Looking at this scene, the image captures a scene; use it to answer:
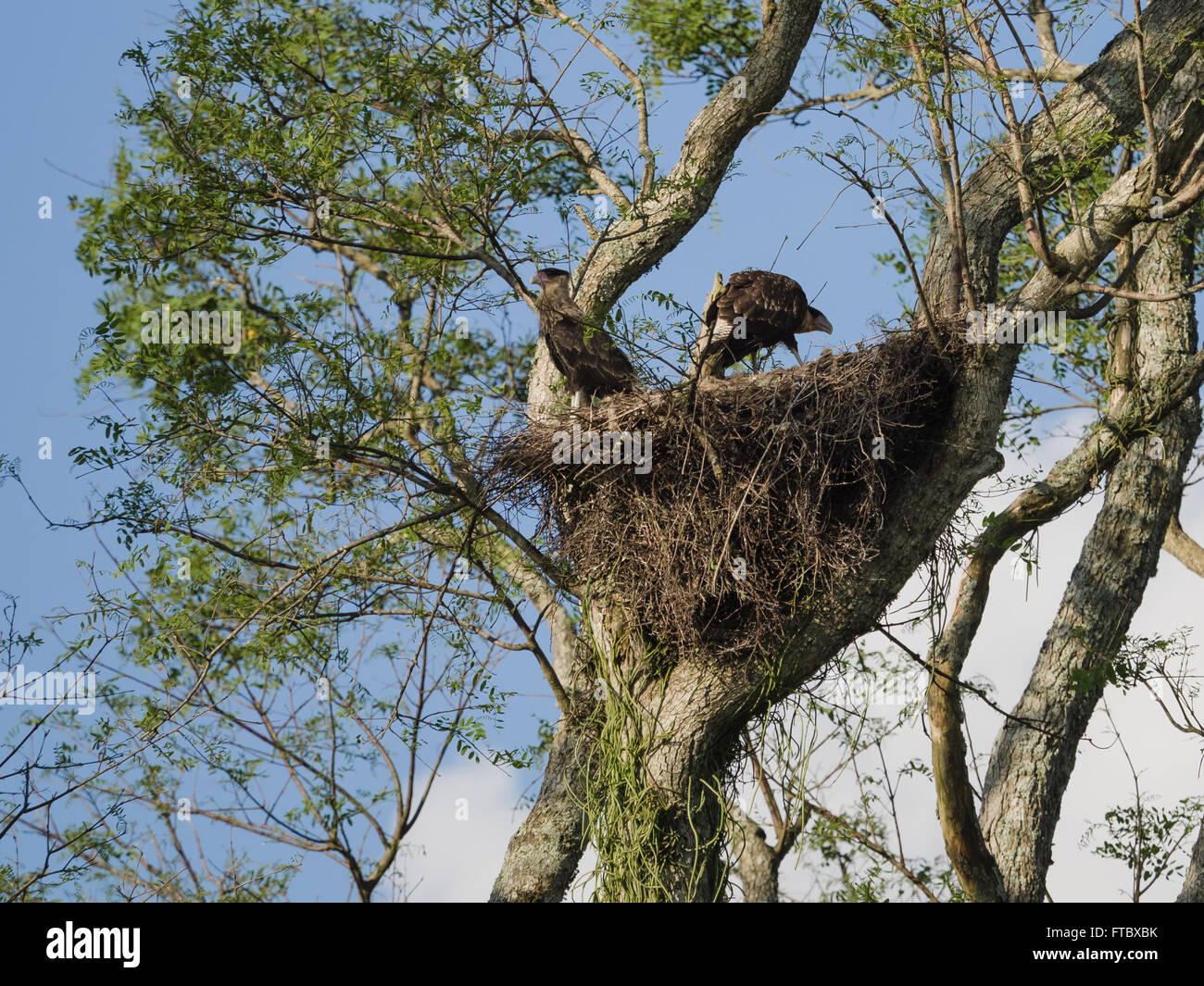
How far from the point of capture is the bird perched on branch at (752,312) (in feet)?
27.8

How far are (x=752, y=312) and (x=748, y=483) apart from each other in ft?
8.36

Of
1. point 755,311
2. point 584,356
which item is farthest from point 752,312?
point 584,356

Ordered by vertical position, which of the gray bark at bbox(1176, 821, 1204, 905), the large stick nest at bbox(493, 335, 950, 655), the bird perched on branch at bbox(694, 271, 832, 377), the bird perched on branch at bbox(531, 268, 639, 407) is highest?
the bird perched on branch at bbox(694, 271, 832, 377)

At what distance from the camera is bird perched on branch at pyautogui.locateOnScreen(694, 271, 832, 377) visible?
8461 millimetres

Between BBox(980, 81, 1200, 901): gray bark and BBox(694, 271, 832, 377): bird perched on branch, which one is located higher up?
BBox(694, 271, 832, 377): bird perched on branch

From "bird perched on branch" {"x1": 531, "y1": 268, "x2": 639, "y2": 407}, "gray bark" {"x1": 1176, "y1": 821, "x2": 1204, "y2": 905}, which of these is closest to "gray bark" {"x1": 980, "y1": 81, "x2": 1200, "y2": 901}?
"gray bark" {"x1": 1176, "y1": 821, "x2": 1204, "y2": 905}

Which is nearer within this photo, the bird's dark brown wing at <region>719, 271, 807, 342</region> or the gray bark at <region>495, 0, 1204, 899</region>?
the gray bark at <region>495, 0, 1204, 899</region>

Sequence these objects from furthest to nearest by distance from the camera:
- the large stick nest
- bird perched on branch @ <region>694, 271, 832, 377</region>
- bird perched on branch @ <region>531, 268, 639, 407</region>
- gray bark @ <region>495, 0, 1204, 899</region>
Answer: bird perched on branch @ <region>694, 271, 832, 377</region> < bird perched on branch @ <region>531, 268, 639, 407</region> < gray bark @ <region>495, 0, 1204, 899</region> < the large stick nest

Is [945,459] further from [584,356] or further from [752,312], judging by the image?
[584,356]

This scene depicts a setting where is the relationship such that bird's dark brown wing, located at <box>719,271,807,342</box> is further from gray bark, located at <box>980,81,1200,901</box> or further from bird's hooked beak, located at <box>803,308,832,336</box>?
gray bark, located at <box>980,81,1200,901</box>

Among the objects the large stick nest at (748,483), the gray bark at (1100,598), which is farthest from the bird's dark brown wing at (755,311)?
the gray bark at (1100,598)

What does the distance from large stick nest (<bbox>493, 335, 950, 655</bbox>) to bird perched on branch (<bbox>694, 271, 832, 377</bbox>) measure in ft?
5.89

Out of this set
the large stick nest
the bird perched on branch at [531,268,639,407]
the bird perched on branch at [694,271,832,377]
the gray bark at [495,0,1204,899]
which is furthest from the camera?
the bird perched on branch at [694,271,832,377]
